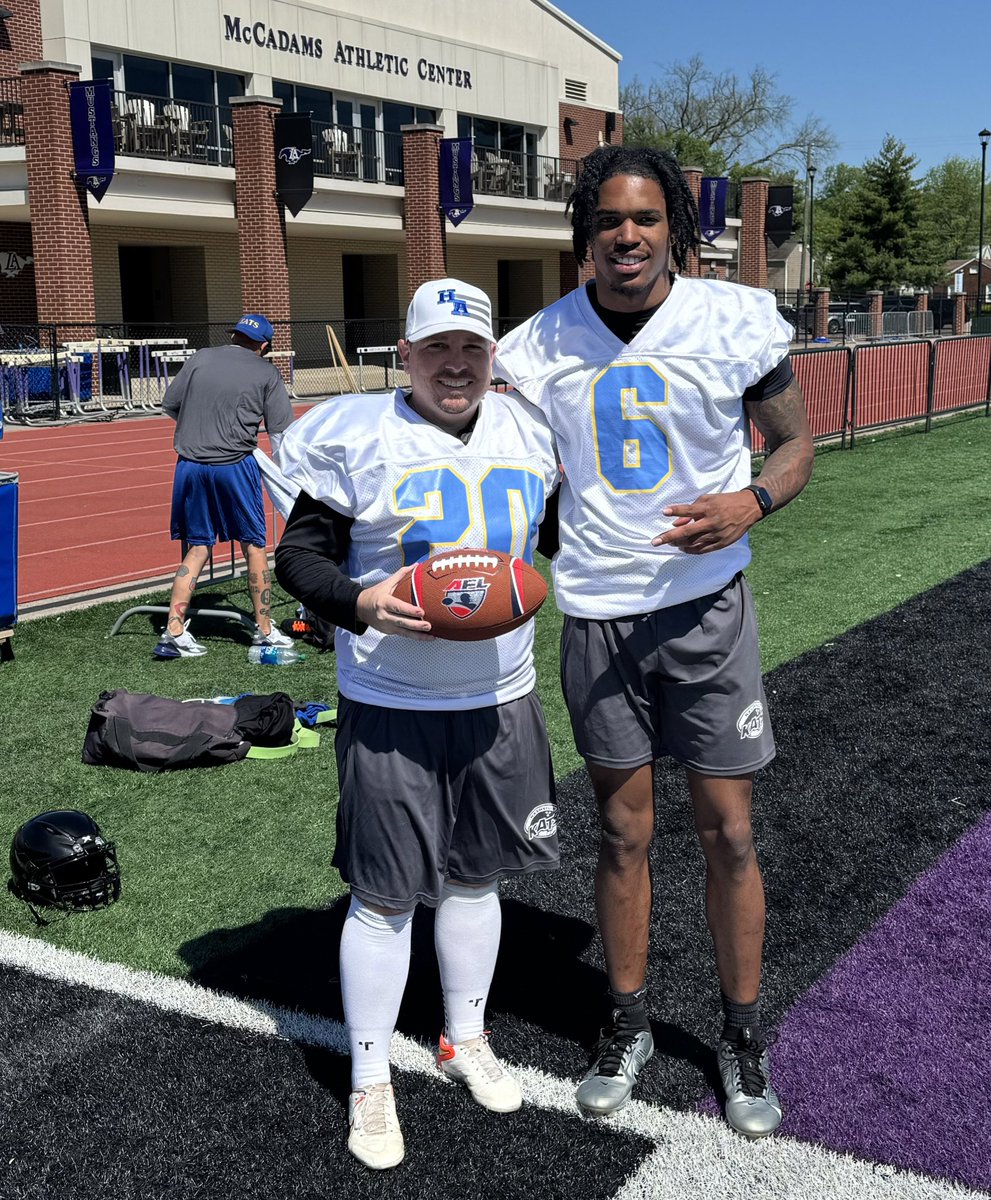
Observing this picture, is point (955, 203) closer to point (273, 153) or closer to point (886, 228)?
point (886, 228)

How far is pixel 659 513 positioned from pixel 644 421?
22 centimetres

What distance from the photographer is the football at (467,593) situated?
2.85 metres

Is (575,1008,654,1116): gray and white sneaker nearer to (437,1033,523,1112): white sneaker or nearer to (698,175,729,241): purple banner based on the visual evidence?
(437,1033,523,1112): white sneaker

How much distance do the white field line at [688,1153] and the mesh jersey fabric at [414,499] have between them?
42.9 inches

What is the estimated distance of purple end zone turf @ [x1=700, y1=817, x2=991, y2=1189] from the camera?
309 cm

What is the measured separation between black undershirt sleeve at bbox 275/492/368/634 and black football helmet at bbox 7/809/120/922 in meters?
1.90

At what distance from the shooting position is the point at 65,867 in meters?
4.41

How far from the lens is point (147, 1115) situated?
3270 mm

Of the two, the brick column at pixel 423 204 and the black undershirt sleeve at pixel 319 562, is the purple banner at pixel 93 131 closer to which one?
the brick column at pixel 423 204

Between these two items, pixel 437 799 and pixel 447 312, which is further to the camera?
pixel 437 799

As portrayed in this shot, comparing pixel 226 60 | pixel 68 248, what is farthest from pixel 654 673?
pixel 226 60

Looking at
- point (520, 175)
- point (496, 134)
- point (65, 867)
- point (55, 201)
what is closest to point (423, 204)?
point (520, 175)

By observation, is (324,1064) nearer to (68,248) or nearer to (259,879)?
(259,879)

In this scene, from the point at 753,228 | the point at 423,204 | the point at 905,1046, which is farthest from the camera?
the point at 753,228
